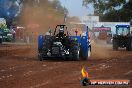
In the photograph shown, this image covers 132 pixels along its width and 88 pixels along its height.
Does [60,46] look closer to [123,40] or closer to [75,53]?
[75,53]

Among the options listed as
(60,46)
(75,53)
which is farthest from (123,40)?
(60,46)

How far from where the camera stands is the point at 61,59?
2670 centimetres

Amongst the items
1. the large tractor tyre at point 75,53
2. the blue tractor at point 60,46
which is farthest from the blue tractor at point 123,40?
the large tractor tyre at point 75,53

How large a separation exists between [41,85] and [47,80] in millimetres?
1358

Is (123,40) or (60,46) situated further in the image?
(123,40)

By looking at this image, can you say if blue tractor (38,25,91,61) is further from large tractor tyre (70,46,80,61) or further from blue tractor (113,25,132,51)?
blue tractor (113,25,132,51)

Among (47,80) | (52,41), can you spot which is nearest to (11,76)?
(47,80)

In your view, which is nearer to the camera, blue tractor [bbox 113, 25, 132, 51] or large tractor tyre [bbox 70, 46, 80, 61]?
large tractor tyre [bbox 70, 46, 80, 61]

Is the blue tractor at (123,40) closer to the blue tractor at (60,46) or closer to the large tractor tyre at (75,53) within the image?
the blue tractor at (60,46)

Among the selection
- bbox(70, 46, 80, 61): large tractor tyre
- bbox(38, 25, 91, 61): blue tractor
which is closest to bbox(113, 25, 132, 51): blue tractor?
bbox(38, 25, 91, 61): blue tractor

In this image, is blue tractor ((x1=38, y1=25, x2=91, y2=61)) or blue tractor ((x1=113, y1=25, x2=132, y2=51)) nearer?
blue tractor ((x1=38, y1=25, x2=91, y2=61))

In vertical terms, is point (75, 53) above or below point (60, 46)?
below

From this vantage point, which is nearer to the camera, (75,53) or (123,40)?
(75,53)

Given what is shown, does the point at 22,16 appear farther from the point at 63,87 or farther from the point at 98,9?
the point at 98,9
